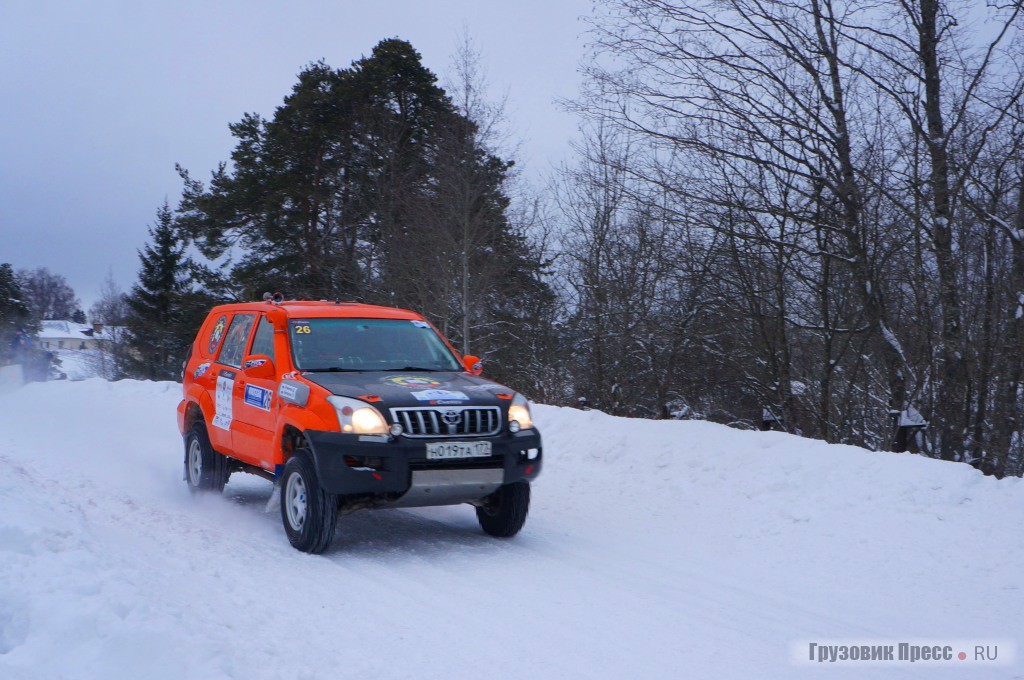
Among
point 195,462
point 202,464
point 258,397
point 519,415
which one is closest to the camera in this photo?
point 519,415

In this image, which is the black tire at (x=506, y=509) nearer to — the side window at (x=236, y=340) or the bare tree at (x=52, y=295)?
the side window at (x=236, y=340)

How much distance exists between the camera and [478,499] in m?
6.75

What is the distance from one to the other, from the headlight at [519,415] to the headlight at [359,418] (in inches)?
42.7

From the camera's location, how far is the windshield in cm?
713

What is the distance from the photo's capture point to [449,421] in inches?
249

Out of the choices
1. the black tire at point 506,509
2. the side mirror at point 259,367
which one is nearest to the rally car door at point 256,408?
the side mirror at point 259,367

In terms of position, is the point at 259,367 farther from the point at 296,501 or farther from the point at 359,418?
the point at 359,418

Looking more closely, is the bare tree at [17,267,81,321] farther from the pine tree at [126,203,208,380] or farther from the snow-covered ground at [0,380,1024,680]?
the snow-covered ground at [0,380,1024,680]

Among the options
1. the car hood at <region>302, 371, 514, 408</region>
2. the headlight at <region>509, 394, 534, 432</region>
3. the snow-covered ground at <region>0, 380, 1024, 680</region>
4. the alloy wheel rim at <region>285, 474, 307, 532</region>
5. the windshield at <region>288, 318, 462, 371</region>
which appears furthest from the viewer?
the windshield at <region>288, 318, 462, 371</region>

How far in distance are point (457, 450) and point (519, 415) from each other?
0.72m

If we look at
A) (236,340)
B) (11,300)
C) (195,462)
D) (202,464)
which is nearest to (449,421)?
(236,340)

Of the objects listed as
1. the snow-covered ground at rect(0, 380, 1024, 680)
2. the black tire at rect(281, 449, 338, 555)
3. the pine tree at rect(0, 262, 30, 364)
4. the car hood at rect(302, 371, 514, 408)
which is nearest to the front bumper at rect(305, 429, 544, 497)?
the black tire at rect(281, 449, 338, 555)

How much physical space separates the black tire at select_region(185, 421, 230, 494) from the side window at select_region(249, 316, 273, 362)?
4.35 feet

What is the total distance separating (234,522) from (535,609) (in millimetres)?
3435
